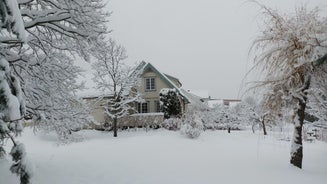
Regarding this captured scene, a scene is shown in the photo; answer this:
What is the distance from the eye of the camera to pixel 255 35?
965 centimetres

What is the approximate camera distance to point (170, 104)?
23625mm

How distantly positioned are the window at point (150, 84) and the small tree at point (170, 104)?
3006mm

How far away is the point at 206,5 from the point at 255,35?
11208 mm

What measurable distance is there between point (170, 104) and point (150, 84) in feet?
14.3

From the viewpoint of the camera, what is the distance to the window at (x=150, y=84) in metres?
26.9

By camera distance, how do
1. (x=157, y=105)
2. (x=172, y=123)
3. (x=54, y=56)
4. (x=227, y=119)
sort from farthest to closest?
(x=227, y=119) < (x=157, y=105) < (x=172, y=123) < (x=54, y=56)

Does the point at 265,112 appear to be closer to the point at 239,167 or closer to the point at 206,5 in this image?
the point at 239,167

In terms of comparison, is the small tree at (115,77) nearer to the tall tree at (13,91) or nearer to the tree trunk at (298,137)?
the tree trunk at (298,137)

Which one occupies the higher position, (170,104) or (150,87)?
(150,87)

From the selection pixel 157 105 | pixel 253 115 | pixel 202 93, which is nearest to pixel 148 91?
pixel 157 105

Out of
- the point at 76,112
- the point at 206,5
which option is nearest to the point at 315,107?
the point at 76,112

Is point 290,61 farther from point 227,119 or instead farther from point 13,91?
point 227,119

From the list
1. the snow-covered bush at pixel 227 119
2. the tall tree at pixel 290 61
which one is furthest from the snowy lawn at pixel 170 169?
the snow-covered bush at pixel 227 119

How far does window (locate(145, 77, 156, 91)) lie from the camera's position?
88.2 feet
